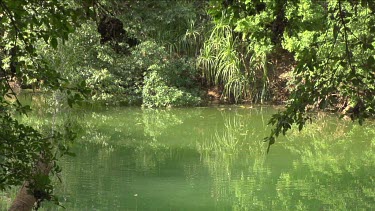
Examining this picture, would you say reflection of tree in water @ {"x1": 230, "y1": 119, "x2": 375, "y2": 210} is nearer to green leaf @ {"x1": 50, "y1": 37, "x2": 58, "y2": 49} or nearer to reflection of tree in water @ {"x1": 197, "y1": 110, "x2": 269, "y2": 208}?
reflection of tree in water @ {"x1": 197, "y1": 110, "x2": 269, "y2": 208}

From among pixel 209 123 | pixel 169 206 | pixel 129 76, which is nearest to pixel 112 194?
pixel 169 206

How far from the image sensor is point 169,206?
572 centimetres

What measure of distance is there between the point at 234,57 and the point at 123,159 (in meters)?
5.31

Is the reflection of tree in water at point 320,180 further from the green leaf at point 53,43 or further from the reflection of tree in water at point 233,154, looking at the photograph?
the green leaf at point 53,43

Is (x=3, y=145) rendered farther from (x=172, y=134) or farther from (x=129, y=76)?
(x=129, y=76)

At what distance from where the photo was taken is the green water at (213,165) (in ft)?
19.6

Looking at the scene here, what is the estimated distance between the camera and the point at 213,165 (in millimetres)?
7777

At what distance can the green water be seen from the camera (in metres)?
5.98

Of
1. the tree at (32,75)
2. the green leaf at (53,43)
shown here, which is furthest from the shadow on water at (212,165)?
the green leaf at (53,43)

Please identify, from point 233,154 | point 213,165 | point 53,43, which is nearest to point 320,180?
point 213,165

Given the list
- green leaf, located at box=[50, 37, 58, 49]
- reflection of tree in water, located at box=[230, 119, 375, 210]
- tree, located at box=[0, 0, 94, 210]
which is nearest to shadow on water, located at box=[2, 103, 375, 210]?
reflection of tree in water, located at box=[230, 119, 375, 210]

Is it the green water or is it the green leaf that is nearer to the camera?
the green leaf

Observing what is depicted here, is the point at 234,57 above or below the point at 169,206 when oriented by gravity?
above

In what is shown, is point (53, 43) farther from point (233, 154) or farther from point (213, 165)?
point (233, 154)
